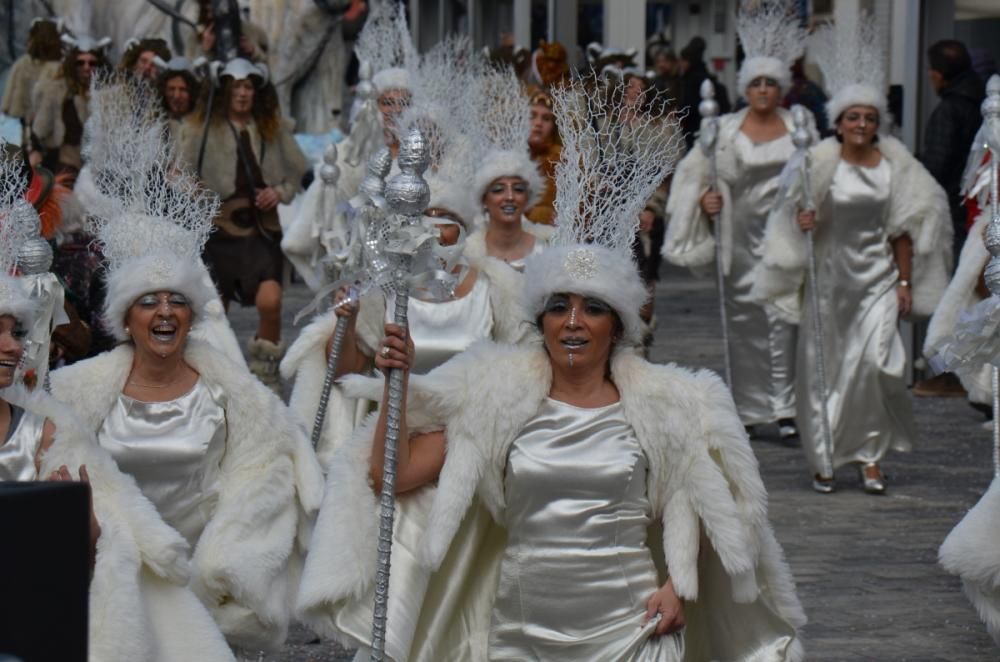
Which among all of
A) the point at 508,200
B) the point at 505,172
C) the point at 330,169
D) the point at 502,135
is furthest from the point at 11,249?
the point at 502,135

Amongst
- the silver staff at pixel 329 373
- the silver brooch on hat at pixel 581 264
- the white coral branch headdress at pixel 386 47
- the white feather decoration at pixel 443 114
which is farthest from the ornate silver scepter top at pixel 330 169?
the silver brooch on hat at pixel 581 264

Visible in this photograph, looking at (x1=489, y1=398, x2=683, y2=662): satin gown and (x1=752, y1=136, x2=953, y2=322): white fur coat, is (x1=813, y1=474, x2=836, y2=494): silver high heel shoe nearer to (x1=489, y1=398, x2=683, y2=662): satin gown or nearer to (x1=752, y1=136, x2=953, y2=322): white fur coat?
(x1=752, y1=136, x2=953, y2=322): white fur coat

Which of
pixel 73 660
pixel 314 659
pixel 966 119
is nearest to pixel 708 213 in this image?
pixel 966 119

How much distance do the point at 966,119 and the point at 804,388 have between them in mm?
2781

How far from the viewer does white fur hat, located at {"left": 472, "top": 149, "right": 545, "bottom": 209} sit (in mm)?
9680

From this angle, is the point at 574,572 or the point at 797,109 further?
the point at 797,109

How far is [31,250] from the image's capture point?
6750 mm

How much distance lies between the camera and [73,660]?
2830 mm

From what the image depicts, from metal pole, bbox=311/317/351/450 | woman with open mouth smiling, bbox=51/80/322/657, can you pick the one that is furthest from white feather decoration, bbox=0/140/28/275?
metal pole, bbox=311/317/351/450

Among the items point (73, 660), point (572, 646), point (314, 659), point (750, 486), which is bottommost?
point (314, 659)

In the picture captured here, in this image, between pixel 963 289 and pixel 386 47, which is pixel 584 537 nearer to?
pixel 963 289

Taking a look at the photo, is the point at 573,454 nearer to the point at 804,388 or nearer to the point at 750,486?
the point at 750,486

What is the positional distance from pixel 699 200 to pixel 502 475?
641 cm

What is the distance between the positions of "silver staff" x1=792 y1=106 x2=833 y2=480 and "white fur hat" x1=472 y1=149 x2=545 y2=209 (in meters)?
1.74
